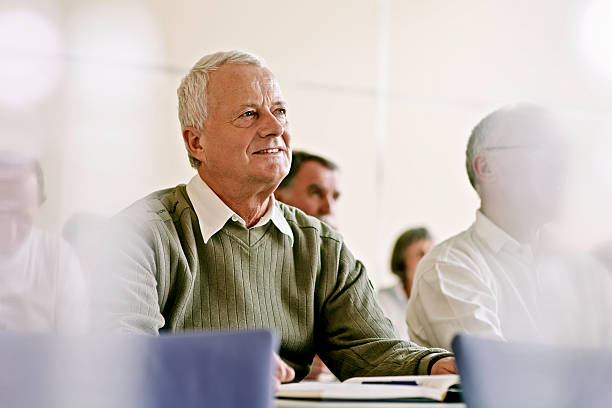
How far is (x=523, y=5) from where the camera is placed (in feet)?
14.4

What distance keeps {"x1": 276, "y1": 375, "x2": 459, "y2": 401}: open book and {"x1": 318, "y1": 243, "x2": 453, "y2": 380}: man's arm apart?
0.98 feet

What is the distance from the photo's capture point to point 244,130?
5.10 feet

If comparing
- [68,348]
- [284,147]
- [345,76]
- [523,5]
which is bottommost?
[68,348]

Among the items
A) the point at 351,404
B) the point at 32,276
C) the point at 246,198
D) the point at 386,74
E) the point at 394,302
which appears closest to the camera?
the point at 351,404

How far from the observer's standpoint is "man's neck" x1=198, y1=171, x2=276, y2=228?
5.04ft

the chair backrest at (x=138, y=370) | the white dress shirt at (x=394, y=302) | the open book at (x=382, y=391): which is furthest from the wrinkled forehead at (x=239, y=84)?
the white dress shirt at (x=394, y=302)

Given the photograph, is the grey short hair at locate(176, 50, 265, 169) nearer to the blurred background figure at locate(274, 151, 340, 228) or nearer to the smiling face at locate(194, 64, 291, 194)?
the smiling face at locate(194, 64, 291, 194)

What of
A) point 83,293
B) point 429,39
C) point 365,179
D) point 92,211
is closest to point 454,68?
point 429,39

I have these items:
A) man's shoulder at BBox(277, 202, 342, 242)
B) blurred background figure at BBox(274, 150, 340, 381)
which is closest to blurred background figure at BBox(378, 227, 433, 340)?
blurred background figure at BBox(274, 150, 340, 381)

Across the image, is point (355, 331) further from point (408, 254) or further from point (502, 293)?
point (408, 254)

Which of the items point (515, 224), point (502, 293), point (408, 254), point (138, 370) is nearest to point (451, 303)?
point (502, 293)

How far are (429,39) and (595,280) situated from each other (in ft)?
9.16

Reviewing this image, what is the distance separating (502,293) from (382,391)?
2.69ft

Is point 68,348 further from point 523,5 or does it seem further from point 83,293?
point 523,5
